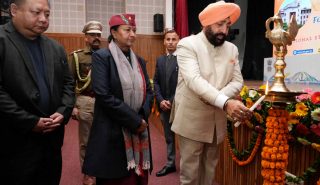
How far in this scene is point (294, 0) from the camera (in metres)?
3.10

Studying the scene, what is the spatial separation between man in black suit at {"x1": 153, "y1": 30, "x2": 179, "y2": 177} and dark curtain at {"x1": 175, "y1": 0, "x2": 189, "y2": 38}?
2905mm

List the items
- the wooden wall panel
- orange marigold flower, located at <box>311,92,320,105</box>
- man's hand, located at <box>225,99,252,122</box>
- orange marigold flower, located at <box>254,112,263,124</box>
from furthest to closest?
1. the wooden wall panel
2. orange marigold flower, located at <box>254,112,263,124</box>
3. orange marigold flower, located at <box>311,92,320,105</box>
4. man's hand, located at <box>225,99,252,122</box>

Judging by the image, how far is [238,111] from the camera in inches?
52.7

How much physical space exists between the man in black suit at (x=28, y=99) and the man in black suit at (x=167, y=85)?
53.5 inches

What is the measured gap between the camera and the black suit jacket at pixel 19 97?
1.52 meters

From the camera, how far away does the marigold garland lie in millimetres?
1160

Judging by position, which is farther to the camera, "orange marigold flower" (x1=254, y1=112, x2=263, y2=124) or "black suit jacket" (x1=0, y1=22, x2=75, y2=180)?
"orange marigold flower" (x1=254, y1=112, x2=263, y2=124)

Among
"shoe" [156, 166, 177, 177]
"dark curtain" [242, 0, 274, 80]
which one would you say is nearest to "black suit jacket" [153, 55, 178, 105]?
"shoe" [156, 166, 177, 177]

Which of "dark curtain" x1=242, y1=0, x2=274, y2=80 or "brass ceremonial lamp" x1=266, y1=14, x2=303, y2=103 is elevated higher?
"dark curtain" x1=242, y1=0, x2=274, y2=80

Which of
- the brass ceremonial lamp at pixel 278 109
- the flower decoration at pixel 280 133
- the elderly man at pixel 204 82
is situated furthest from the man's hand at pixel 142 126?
the brass ceremonial lamp at pixel 278 109

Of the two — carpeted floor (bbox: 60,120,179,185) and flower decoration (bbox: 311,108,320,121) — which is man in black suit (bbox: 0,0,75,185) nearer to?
carpeted floor (bbox: 60,120,179,185)

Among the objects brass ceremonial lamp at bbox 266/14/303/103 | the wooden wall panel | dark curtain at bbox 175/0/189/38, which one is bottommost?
brass ceremonial lamp at bbox 266/14/303/103

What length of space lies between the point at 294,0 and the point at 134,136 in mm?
2270

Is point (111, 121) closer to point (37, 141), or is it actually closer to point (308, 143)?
point (37, 141)
